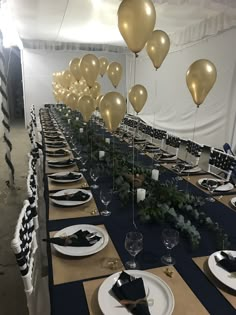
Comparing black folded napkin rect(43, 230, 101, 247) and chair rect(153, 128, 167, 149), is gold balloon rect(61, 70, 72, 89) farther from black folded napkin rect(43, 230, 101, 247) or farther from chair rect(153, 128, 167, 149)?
black folded napkin rect(43, 230, 101, 247)

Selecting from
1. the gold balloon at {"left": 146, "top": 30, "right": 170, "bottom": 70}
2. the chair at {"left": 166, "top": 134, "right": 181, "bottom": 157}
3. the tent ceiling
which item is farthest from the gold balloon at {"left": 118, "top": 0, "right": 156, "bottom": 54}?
the chair at {"left": 166, "top": 134, "right": 181, "bottom": 157}

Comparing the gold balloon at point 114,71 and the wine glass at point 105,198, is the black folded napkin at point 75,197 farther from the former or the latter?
the gold balloon at point 114,71

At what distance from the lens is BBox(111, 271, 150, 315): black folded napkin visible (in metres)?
0.96

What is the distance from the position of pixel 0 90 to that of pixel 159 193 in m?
3.35

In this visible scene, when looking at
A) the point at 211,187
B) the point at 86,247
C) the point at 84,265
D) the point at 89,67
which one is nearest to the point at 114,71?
the point at 89,67

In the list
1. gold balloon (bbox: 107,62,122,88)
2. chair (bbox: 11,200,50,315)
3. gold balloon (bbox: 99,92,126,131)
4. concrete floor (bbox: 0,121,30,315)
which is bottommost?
concrete floor (bbox: 0,121,30,315)

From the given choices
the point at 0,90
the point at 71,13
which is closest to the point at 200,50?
the point at 71,13

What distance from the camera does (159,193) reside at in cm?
180

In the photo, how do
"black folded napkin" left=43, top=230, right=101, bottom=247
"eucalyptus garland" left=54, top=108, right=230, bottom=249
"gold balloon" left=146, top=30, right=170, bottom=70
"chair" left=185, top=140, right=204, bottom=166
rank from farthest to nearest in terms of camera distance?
"chair" left=185, top=140, right=204, bottom=166
"gold balloon" left=146, top=30, right=170, bottom=70
"eucalyptus garland" left=54, top=108, right=230, bottom=249
"black folded napkin" left=43, top=230, right=101, bottom=247

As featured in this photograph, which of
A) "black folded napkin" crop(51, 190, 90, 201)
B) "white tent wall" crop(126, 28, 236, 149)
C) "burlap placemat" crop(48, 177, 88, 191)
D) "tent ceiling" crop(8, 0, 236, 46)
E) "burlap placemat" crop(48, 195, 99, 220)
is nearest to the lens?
"burlap placemat" crop(48, 195, 99, 220)

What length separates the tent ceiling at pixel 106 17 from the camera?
415cm

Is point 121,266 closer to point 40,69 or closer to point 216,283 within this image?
point 216,283

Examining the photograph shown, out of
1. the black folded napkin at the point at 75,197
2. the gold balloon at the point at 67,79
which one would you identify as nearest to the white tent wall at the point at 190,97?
the gold balloon at the point at 67,79

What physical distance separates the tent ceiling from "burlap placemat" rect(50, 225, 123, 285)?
10.5 ft
